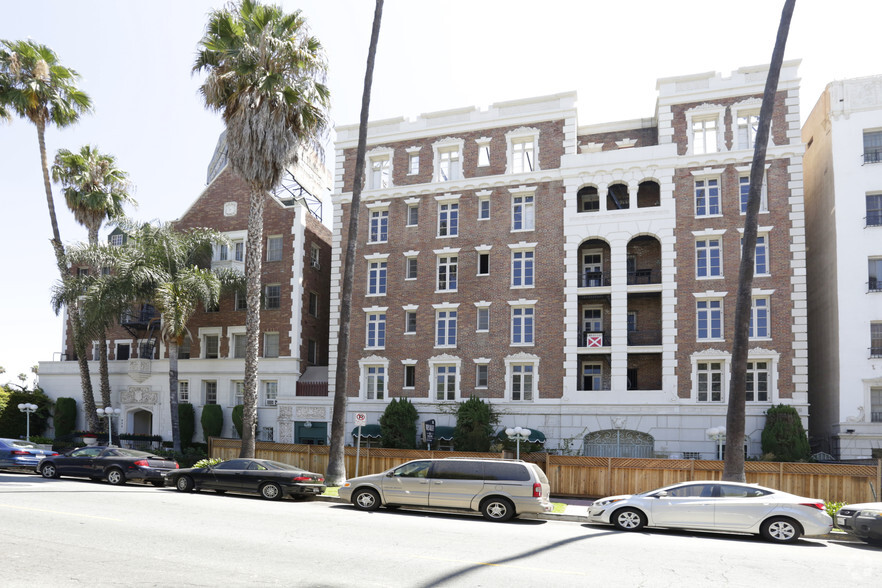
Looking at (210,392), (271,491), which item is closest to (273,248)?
(210,392)

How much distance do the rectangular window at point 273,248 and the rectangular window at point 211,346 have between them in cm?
558

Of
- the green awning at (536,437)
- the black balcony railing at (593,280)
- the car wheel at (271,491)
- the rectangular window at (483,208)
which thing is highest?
the rectangular window at (483,208)

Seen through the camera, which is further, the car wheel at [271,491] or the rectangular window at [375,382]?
the rectangular window at [375,382]

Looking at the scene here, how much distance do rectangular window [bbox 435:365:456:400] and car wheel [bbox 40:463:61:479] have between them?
1673 centimetres

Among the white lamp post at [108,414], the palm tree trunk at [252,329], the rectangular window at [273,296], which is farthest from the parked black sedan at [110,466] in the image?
the rectangular window at [273,296]

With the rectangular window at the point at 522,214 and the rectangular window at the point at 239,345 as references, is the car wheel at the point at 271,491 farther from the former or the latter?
the rectangular window at the point at 239,345

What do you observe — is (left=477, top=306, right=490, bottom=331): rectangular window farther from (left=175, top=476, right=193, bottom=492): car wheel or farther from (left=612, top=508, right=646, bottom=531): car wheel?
(left=612, top=508, right=646, bottom=531): car wheel

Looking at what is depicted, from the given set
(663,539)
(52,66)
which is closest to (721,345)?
(663,539)

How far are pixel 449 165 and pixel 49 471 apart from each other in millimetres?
22696

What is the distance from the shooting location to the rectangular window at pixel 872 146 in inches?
1209

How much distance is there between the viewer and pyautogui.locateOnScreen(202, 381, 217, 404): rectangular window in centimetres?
3978

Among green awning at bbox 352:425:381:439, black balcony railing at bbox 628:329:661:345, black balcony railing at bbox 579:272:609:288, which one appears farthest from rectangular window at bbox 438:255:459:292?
black balcony railing at bbox 628:329:661:345

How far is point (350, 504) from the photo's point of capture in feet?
66.0

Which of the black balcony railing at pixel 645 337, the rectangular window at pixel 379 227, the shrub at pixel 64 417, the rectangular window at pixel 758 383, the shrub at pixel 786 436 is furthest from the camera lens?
the shrub at pixel 64 417
